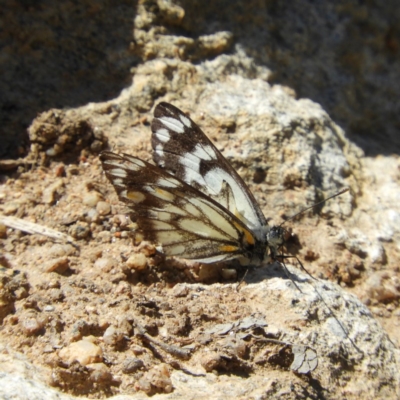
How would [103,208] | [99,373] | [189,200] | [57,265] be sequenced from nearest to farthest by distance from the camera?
1. [99,373]
2. [57,265]
3. [189,200]
4. [103,208]

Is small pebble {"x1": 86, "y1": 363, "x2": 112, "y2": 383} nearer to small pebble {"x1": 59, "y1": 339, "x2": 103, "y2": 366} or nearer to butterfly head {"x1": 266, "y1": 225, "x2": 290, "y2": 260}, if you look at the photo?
small pebble {"x1": 59, "y1": 339, "x2": 103, "y2": 366}

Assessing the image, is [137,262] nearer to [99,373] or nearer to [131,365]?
[131,365]

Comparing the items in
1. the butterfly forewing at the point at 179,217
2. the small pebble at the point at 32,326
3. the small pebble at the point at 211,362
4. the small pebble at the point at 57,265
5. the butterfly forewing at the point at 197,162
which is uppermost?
the butterfly forewing at the point at 197,162

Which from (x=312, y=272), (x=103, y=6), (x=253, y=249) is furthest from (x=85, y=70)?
(x=312, y=272)

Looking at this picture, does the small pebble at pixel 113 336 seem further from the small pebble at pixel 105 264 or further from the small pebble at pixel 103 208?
the small pebble at pixel 103 208

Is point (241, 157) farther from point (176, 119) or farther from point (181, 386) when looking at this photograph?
point (181, 386)

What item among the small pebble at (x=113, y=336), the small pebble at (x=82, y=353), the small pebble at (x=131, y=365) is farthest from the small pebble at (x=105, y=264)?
the small pebble at (x=131, y=365)

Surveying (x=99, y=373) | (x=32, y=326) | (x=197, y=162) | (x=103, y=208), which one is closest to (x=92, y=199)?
(x=103, y=208)
